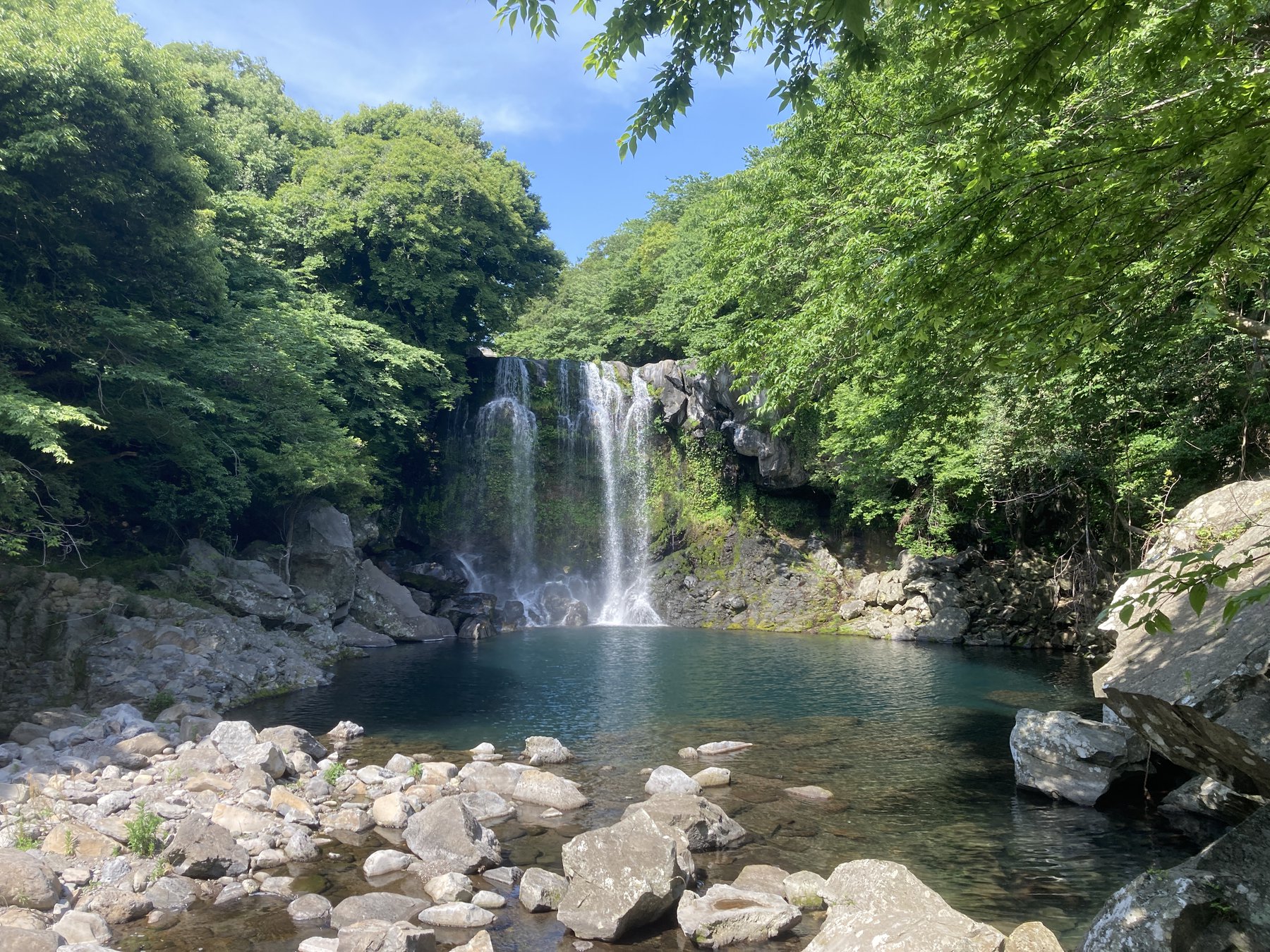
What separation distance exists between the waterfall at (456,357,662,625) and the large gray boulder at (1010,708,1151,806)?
2188cm

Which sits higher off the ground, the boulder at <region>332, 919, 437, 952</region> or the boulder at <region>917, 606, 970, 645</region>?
the boulder at <region>917, 606, 970, 645</region>

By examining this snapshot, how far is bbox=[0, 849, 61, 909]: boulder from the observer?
6.40 meters

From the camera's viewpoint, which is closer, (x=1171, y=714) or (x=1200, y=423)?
(x=1171, y=714)

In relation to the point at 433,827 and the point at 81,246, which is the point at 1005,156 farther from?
the point at 81,246

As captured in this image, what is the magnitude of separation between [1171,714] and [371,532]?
24.5 m

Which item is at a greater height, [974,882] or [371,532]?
[371,532]

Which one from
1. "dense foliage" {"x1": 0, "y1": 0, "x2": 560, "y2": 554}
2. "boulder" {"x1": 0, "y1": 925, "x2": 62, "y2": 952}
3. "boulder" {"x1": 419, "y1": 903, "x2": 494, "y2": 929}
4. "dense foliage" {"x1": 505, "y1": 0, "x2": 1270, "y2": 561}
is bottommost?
"boulder" {"x1": 419, "y1": 903, "x2": 494, "y2": 929}

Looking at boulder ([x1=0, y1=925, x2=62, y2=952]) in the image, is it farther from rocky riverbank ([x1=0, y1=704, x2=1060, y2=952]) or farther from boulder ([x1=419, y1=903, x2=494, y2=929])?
boulder ([x1=419, y1=903, x2=494, y2=929])

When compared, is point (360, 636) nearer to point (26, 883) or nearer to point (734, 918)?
point (26, 883)

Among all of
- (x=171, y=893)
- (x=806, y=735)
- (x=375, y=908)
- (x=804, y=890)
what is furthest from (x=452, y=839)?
(x=806, y=735)

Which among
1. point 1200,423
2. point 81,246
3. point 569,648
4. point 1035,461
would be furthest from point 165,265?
point 1200,423

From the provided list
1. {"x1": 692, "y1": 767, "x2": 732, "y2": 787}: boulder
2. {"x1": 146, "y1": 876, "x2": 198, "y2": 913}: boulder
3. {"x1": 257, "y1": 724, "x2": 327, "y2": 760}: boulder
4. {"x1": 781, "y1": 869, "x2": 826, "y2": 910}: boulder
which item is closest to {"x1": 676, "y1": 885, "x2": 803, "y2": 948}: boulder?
{"x1": 781, "y1": 869, "x2": 826, "y2": 910}: boulder

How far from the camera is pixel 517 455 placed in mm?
31781

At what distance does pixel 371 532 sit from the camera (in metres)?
26.4
